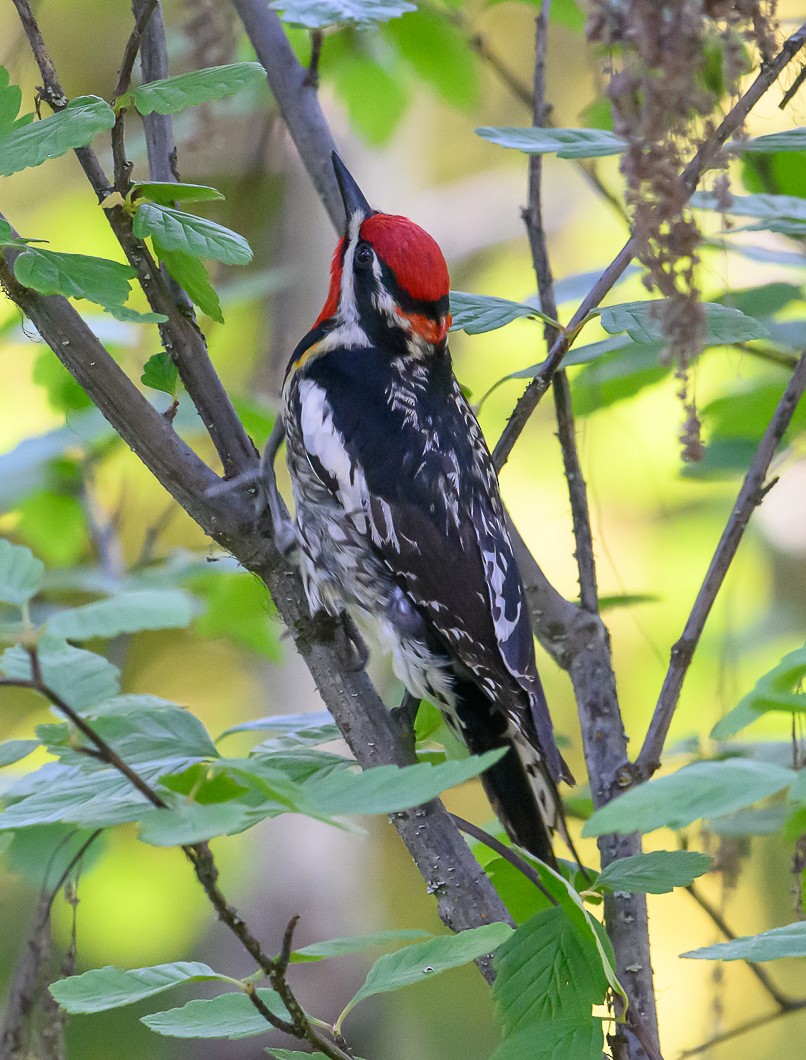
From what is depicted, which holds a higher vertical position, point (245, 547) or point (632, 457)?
point (245, 547)

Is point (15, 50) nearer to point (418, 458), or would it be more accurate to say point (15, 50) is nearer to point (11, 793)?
point (418, 458)

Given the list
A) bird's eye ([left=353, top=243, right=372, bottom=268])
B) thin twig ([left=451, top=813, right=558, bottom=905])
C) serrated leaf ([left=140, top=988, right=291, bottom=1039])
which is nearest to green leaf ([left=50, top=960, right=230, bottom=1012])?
serrated leaf ([left=140, top=988, right=291, bottom=1039])

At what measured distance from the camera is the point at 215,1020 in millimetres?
745

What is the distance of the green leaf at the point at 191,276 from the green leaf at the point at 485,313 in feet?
0.82

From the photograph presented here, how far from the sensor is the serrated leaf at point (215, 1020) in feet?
2.42

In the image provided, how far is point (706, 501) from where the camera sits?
8.58ft

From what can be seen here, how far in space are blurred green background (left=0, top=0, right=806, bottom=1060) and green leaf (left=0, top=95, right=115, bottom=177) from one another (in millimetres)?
614

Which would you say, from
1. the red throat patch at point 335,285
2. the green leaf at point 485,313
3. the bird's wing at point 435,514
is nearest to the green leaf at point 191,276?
the green leaf at point 485,313

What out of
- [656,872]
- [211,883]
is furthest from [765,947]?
[211,883]

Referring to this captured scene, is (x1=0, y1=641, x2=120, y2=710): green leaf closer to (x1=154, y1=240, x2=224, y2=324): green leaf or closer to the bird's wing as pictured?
(x1=154, y1=240, x2=224, y2=324): green leaf

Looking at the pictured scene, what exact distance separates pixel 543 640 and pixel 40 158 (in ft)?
2.53

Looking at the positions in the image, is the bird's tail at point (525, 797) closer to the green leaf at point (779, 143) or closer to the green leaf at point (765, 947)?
the green leaf at point (765, 947)

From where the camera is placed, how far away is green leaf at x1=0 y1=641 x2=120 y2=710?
58cm

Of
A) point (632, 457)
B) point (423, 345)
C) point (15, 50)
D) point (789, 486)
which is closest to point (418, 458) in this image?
point (423, 345)
